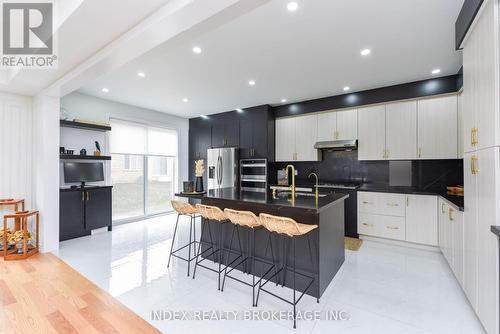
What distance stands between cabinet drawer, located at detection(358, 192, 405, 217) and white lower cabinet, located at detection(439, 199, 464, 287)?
53 cm

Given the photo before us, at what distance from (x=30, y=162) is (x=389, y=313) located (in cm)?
548

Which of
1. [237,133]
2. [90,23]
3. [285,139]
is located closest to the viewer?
[90,23]

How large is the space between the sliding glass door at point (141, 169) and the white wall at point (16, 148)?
142 centimetres

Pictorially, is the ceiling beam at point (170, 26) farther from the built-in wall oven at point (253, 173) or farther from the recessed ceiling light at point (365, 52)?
the built-in wall oven at point (253, 173)

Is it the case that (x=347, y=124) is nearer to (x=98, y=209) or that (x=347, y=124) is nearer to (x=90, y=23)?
(x=90, y=23)

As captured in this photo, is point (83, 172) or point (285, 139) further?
point (285, 139)

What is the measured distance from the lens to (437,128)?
368 cm

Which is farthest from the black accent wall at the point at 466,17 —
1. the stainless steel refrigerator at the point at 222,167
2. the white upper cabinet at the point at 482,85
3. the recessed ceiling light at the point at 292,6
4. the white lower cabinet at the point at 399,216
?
the stainless steel refrigerator at the point at 222,167

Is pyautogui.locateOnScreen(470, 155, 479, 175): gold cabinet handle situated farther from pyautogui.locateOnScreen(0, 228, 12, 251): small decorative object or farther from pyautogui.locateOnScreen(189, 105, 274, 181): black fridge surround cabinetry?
pyautogui.locateOnScreen(0, 228, 12, 251): small decorative object

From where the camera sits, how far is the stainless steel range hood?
4340 mm

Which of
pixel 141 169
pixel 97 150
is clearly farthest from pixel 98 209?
pixel 141 169

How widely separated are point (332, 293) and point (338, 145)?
291cm

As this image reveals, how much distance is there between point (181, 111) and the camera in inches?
231

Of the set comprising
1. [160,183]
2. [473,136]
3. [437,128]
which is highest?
[437,128]
